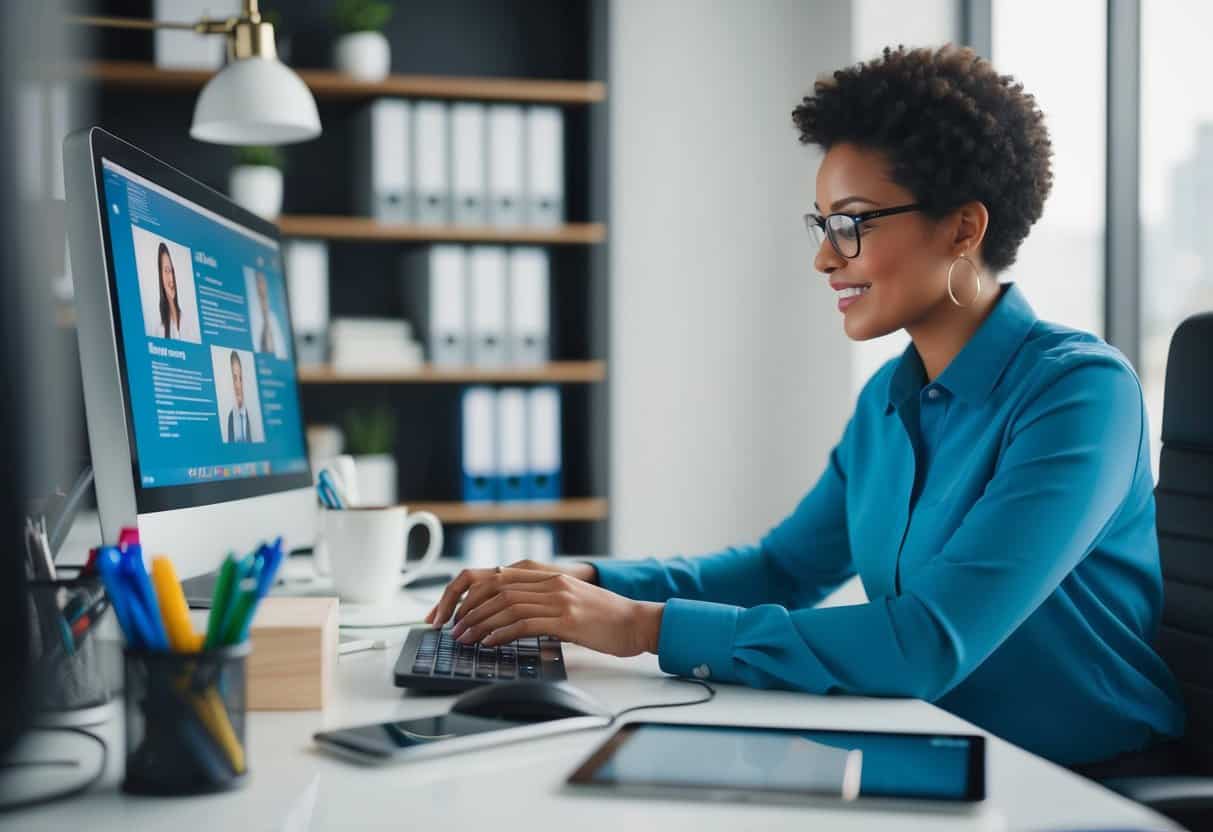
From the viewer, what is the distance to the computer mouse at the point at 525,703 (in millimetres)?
831

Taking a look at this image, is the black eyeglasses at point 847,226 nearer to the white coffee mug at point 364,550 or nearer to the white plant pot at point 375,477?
the white coffee mug at point 364,550

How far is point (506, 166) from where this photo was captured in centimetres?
300

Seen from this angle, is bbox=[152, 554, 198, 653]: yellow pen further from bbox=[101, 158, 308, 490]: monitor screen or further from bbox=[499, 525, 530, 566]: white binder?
bbox=[499, 525, 530, 566]: white binder

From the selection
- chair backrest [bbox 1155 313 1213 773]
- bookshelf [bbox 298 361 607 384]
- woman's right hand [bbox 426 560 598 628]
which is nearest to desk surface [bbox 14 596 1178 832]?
woman's right hand [bbox 426 560 598 628]

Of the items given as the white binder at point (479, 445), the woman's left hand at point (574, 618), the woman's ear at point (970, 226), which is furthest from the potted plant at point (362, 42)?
the woman's left hand at point (574, 618)

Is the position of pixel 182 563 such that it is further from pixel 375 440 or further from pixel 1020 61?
pixel 1020 61

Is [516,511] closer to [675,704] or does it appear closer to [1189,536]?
[1189,536]

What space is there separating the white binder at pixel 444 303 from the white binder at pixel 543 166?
236 mm

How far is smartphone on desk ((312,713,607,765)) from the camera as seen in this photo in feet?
2.46

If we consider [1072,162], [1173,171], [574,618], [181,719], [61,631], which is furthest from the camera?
[1072,162]

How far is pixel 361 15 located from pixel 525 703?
2.50 metres

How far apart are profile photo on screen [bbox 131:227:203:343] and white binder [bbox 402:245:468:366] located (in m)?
1.76

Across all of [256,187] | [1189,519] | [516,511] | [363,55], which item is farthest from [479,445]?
[1189,519]

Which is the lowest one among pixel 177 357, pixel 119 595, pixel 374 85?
pixel 119 595
